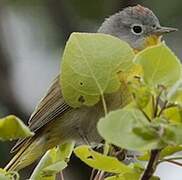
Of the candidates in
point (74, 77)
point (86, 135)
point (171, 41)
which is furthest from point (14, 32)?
point (74, 77)

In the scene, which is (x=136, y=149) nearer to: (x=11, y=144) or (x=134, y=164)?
(x=134, y=164)

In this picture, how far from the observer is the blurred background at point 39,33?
3.62 m

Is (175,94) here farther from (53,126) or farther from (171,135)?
(53,126)

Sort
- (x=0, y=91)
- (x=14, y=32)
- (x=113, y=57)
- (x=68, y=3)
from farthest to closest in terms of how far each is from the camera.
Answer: (x=14, y=32)
(x=68, y=3)
(x=0, y=91)
(x=113, y=57)

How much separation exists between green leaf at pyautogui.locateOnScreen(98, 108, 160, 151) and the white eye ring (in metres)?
2.28

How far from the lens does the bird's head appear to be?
3.21 meters

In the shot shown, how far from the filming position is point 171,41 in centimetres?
416

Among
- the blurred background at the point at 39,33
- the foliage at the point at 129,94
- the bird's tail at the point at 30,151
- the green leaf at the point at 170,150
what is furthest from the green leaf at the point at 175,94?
the blurred background at the point at 39,33

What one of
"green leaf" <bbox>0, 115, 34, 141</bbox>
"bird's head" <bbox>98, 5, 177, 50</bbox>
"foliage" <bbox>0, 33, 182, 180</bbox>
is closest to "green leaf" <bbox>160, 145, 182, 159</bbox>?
"foliage" <bbox>0, 33, 182, 180</bbox>

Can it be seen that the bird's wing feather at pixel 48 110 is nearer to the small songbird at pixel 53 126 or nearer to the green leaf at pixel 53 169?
the small songbird at pixel 53 126

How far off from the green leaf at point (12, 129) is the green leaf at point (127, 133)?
0.49ft

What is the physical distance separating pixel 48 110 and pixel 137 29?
0.79 m

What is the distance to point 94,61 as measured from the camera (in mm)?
1248

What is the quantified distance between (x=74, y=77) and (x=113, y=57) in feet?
0.27
